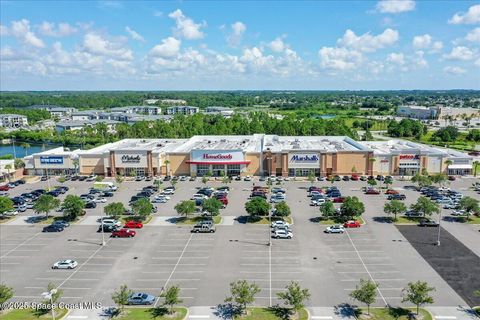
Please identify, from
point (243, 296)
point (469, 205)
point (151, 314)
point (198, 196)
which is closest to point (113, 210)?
point (198, 196)

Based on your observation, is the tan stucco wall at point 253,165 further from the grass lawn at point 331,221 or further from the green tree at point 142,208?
the green tree at point 142,208

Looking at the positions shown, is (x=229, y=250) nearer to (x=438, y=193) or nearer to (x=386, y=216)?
(x=386, y=216)

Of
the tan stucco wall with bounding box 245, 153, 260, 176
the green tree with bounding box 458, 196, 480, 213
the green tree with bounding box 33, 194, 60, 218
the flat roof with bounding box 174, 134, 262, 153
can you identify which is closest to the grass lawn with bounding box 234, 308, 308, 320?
the green tree with bounding box 458, 196, 480, 213

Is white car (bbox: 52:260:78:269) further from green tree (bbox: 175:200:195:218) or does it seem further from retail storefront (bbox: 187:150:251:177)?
retail storefront (bbox: 187:150:251:177)

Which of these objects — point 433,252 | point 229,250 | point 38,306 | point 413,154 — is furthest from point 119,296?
point 413,154

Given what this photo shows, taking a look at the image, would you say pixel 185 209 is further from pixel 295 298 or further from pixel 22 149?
pixel 22 149

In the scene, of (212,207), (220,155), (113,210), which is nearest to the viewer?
(113,210)

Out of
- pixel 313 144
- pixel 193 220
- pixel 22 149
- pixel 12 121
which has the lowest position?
pixel 22 149

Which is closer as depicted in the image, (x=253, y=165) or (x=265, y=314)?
(x=265, y=314)
